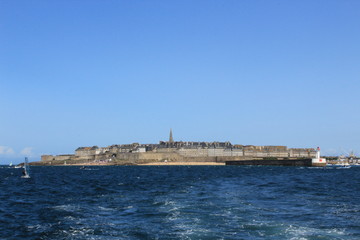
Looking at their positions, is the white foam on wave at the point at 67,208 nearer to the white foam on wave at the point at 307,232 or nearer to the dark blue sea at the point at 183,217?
the dark blue sea at the point at 183,217

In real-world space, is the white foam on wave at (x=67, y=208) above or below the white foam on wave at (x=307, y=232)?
above

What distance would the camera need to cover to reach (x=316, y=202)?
102 feet

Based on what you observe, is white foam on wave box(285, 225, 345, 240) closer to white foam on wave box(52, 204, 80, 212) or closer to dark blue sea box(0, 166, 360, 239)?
dark blue sea box(0, 166, 360, 239)

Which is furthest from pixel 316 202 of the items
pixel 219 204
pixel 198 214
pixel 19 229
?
pixel 19 229

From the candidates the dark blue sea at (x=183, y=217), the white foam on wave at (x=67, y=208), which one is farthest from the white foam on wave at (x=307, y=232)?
the white foam on wave at (x=67, y=208)

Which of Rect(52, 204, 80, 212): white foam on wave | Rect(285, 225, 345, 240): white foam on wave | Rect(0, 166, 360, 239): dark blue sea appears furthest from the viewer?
Rect(52, 204, 80, 212): white foam on wave

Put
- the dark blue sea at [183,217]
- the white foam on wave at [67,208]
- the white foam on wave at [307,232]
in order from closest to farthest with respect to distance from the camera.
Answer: the white foam on wave at [307,232], the dark blue sea at [183,217], the white foam on wave at [67,208]

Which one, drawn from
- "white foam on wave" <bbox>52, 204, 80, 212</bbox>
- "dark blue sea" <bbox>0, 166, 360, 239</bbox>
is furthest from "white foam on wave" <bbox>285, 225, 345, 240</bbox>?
"white foam on wave" <bbox>52, 204, 80, 212</bbox>

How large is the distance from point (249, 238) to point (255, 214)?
22.3 ft

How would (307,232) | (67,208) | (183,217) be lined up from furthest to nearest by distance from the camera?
(67,208) < (183,217) < (307,232)

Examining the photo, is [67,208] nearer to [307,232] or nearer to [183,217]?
[183,217]

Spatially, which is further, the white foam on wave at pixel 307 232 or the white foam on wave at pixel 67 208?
the white foam on wave at pixel 67 208

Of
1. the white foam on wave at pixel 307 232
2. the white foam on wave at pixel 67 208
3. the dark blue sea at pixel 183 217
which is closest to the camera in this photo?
the white foam on wave at pixel 307 232

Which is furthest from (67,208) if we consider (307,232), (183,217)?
(307,232)
